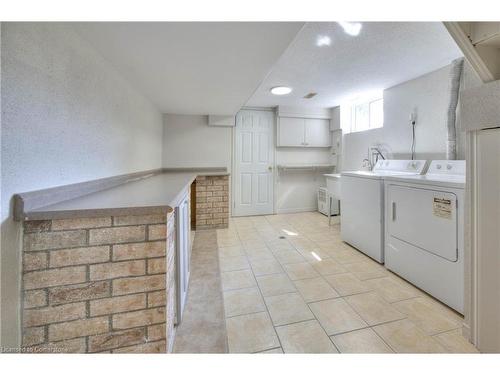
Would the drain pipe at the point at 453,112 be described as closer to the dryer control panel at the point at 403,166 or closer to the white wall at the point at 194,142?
the dryer control panel at the point at 403,166

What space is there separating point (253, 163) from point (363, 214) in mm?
2492

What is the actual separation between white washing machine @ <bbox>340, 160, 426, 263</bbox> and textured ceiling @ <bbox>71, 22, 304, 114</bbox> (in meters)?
1.65

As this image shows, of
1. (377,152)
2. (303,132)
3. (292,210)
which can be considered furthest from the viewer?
(292,210)

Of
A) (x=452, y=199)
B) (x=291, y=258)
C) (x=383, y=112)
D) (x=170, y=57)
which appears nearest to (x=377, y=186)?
(x=452, y=199)

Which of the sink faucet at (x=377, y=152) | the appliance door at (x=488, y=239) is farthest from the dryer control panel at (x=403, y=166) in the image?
the appliance door at (x=488, y=239)

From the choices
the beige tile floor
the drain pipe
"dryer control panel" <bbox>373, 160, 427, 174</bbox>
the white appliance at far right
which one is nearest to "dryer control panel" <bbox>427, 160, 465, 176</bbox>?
the white appliance at far right

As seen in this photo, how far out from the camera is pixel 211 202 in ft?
12.3

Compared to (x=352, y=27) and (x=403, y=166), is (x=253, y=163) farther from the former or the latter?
(x=352, y=27)

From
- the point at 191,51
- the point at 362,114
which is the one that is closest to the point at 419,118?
the point at 362,114

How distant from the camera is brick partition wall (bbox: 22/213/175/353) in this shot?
0.89 m

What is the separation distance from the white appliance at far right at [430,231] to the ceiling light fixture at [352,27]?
1383 mm

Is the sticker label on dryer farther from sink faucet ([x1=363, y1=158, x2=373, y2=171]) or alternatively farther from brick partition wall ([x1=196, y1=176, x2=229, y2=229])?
brick partition wall ([x1=196, y1=176, x2=229, y2=229])

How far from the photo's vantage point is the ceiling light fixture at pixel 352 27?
1.78 m

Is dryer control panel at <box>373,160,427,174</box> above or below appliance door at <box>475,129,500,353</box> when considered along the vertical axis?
above
